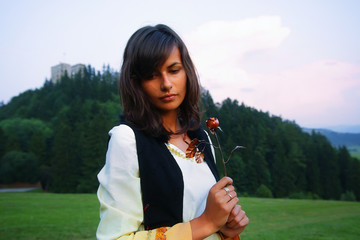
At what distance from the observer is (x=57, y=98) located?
5697 cm

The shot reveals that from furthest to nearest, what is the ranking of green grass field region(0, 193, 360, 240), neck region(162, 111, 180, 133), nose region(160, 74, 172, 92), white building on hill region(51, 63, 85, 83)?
white building on hill region(51, 63, 85, 83), green grass field region(0, 193, 360, 240), neck region(162, 111, 180, 133), nose region(160, 74, 172, 92)

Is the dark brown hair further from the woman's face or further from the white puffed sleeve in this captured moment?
the white puffed sleeve

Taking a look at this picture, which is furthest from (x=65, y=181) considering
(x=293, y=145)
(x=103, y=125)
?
(x=293, y=145)

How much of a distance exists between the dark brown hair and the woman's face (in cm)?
2

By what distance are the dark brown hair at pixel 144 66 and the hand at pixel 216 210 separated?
37 centimetres

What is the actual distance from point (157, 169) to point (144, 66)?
47 centimetres

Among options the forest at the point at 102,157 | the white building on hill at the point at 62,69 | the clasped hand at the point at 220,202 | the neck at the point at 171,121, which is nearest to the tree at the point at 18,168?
the forest at the point at 102,157

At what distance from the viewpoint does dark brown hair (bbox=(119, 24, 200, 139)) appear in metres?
1.26

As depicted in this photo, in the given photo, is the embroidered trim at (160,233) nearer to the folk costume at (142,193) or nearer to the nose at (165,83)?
the folk costume at (142,193)

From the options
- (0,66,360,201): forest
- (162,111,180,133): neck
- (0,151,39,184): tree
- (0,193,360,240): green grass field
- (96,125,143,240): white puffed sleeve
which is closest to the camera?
(96,125,143,240): white puffed sleeve

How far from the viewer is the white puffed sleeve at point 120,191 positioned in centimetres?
106

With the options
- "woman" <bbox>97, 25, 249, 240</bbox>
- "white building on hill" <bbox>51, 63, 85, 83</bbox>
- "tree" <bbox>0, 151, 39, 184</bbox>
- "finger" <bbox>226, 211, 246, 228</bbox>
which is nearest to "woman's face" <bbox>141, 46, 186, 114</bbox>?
"woman" <bbox>97, 25, 249, 240</bbox>

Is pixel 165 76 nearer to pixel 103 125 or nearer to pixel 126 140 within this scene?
pixel 126 140

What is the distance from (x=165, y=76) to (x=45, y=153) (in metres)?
40.0
